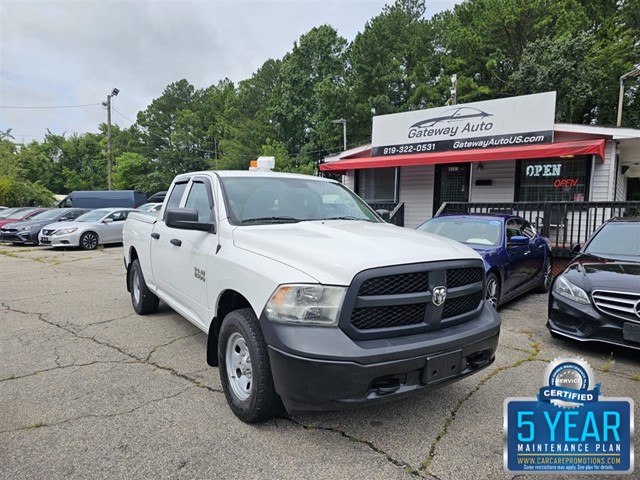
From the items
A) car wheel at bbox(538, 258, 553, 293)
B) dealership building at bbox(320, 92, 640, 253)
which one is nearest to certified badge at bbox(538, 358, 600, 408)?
car wheel at bbox(538, 258, 553, 293)

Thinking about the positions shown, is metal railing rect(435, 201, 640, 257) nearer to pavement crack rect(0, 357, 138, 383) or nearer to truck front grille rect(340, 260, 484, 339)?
truck front grille rect(340, 260, 484, 339)

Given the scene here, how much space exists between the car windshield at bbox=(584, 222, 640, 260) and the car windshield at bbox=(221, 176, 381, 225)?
3280 mm

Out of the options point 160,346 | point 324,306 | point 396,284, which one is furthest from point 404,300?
point 160,346

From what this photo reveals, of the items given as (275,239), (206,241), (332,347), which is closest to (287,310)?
(332,347)

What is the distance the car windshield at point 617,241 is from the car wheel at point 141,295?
19.0 feet

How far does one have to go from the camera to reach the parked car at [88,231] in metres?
14.1

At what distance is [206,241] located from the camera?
3.46 metres

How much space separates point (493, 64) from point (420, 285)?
89.5 ft

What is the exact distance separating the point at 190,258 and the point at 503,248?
4.47 meters

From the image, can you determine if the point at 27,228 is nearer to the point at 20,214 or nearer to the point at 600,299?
the point at 20,214

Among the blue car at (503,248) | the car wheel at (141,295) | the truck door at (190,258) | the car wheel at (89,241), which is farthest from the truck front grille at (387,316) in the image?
the car wheel at (89,241)

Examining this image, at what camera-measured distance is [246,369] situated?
287cm

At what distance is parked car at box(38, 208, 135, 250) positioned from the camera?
14.1 metres

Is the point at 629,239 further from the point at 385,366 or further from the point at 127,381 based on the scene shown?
the point at 127,381
